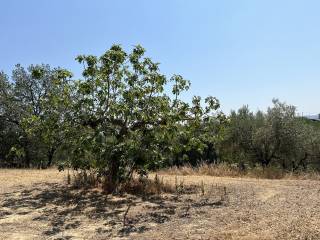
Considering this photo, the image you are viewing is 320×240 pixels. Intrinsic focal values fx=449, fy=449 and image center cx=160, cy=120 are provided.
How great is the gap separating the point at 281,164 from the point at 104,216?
20.7 meters

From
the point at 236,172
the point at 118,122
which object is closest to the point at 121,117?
the point at 118,122

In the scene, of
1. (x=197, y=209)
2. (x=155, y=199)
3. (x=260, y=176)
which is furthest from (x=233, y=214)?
(x=260, y=176)

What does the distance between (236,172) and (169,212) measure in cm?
666

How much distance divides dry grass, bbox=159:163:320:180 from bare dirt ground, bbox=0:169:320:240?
7.56 ft

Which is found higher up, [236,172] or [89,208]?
[236,172]

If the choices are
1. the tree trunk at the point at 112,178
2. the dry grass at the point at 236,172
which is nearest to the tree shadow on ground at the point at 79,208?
the tree trunk at the point at 112,178

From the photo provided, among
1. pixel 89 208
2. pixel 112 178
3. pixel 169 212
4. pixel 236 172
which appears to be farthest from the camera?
pixel 236 172

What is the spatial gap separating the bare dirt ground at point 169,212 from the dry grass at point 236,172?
7.56 feet

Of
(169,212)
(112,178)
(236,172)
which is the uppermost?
(236,172)

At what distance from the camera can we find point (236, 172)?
1481 centimetres

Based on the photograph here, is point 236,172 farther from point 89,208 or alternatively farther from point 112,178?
point 89,208

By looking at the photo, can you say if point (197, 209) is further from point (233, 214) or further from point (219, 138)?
point (219, 138)

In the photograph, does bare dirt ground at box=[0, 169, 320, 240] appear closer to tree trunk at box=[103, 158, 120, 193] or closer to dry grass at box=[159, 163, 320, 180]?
tree trunk at box=[103, 158, 120, 193]

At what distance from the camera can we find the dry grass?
14.2 m
